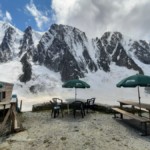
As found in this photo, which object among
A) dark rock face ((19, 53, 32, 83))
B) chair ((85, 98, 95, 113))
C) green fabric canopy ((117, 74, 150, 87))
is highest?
dark rock face ((19, 53, 32, 83))

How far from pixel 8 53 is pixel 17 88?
6154 cm

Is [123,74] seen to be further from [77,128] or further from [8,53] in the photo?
[77,128]

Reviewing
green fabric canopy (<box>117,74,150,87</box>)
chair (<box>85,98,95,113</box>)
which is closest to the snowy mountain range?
chair (<box>85,98,95,113</box>)

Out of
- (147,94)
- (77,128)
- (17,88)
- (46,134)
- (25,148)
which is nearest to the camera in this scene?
(25,148)

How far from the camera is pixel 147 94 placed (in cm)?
14800

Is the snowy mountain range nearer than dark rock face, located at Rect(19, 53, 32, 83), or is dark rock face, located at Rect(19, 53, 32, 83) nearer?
dark rock face, located at Rect(19, 53, 32, 83)

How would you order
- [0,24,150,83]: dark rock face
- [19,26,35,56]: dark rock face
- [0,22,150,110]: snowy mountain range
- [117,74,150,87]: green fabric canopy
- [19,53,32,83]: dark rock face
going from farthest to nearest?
[19,26,35,56]: dark rock face
[0,24,150,83]: dark rock face
[0,22,150,110]: snowy mountain range
[19,53,32,83]: dark rock face
[117,74,150,87]: green fabric canopy

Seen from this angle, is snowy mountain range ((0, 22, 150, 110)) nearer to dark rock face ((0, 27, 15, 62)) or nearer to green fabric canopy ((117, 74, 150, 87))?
dark rock face ((0, 27, 15, 62))

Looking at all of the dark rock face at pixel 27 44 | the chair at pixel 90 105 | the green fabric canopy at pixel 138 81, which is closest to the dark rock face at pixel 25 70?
the dark rock face at pixel 27 44

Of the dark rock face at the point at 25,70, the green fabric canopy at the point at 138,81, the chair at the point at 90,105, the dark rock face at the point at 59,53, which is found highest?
the dark rock face at the point at 59,53

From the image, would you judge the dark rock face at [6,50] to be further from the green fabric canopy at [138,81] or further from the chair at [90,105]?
the green fabric canopy at [138,81]

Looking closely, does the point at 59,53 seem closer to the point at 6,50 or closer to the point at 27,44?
the point at 27,44

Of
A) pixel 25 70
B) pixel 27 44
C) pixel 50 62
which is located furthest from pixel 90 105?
pixel 27 44

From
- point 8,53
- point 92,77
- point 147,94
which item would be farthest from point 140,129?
point 8,53
